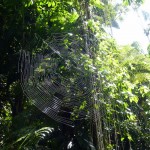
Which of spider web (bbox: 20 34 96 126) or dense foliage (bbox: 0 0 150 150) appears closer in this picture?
dense foliage (bbox: 0 0 150 150)

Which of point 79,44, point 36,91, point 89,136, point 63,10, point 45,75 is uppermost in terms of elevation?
point 63,10

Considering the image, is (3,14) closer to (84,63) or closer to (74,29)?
(74,29)

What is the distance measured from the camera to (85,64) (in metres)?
3.36

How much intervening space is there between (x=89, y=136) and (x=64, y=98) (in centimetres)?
68

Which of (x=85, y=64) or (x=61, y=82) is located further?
(x=61, y=82)

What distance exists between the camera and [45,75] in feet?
14.2

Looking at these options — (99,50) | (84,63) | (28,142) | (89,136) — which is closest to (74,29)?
(99,50)

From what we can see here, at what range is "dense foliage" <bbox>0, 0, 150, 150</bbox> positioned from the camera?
3.44 m

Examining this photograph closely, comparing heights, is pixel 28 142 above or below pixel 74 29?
below

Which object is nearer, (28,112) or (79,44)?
(79,44)

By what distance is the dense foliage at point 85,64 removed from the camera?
3.44 m

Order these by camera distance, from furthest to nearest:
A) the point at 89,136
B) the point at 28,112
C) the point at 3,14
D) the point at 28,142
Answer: the point at 3,14 < the point at 28,112 < the point at 89,136 < the point at 28,142

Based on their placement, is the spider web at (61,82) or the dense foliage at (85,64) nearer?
the dense foliage at (85,64)

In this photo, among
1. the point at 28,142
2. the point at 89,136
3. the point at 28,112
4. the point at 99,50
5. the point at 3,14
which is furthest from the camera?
the point at 3,14
